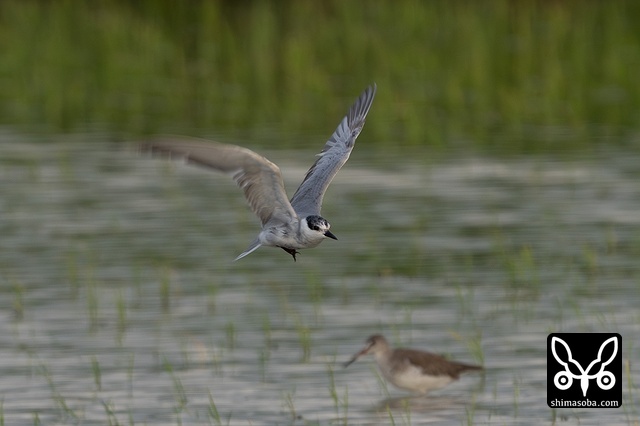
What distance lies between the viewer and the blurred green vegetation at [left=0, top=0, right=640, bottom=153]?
21531 mm

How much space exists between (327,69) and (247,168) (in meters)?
16.5

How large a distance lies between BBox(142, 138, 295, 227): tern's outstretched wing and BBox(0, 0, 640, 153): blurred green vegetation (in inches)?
440

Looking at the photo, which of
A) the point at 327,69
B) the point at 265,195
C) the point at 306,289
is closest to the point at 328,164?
the point at 265,195

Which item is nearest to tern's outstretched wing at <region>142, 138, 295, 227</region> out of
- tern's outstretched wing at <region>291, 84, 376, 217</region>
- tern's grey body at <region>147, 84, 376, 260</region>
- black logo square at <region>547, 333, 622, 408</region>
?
tern's grey body at <region>147, 84, 376, 260</region>

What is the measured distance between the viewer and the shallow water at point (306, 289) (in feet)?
35.4

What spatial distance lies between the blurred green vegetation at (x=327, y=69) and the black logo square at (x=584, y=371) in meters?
9.09

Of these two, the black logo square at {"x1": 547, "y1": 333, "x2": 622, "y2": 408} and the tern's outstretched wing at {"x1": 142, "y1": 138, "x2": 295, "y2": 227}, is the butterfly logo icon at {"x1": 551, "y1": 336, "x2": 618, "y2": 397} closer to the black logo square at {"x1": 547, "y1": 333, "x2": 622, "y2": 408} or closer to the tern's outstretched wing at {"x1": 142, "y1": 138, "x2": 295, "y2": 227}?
the black logo square at {"x1": 547, "y1": 333, "x2": 622, "y2": 408}

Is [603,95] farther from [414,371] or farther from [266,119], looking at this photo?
[414,371]

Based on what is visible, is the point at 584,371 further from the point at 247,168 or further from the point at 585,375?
the point at 247,168

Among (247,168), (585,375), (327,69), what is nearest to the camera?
(247,168)

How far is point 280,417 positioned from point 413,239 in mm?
5171

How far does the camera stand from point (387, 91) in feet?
76.9

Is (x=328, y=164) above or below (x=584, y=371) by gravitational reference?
above

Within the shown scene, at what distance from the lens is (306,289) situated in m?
13.6
